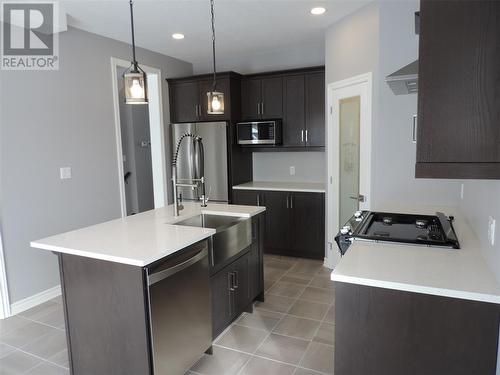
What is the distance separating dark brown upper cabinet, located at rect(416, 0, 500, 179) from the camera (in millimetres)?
1132

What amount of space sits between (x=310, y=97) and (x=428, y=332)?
343 cm

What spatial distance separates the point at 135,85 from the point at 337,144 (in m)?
2.37

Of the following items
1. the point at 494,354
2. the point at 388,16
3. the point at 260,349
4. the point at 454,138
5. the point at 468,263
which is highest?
the point at 388,16

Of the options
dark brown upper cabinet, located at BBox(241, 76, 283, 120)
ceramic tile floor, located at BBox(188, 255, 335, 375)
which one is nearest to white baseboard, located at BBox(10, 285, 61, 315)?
ceramic tile floor, located at BBox(188, 255, 335, 375)

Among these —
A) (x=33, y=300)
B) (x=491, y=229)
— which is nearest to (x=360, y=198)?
(x=491, y=229)

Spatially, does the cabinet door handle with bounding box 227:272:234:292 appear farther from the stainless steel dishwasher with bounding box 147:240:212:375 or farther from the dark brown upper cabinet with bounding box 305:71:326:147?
the dark brown upper cabinet with bounding box 305:71:326:147

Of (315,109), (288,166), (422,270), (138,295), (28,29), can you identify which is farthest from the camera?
(288,166)

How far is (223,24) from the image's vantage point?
12.0ft

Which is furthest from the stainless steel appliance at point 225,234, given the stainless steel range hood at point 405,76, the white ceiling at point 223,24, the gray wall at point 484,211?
the white ceiling at point 223,24

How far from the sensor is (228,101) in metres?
4.61

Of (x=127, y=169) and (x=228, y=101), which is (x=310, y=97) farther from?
(x=127, y=169)

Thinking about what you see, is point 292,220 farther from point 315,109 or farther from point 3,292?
point 3,292

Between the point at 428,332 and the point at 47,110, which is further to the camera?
the point at 47,110

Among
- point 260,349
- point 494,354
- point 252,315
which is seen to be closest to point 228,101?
point 252,315
